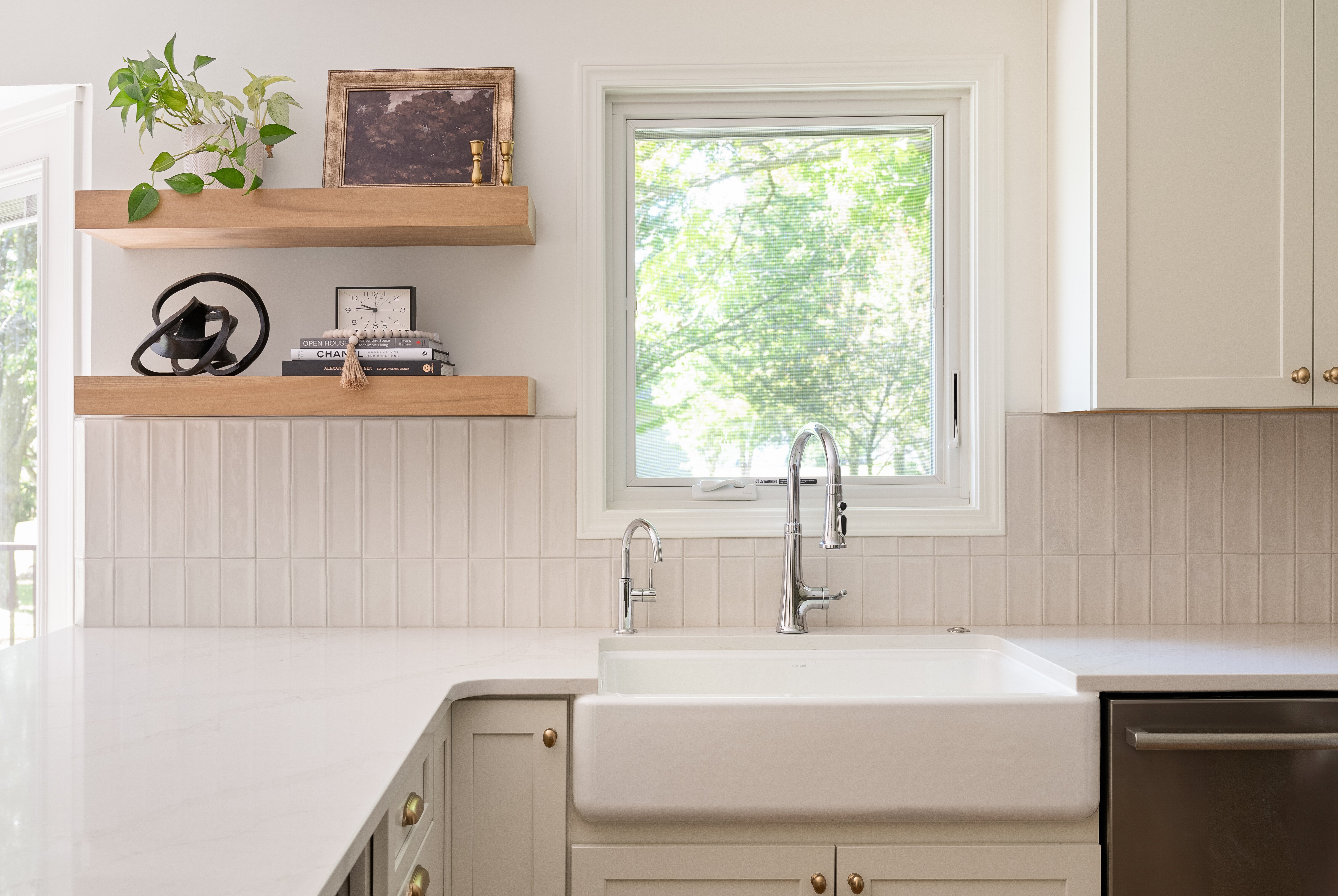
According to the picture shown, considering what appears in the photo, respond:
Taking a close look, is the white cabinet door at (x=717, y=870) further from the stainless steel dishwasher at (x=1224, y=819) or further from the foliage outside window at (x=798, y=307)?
the foliage outside window at (x=798, y=307)

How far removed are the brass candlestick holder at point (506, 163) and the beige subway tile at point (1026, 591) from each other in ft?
4.57

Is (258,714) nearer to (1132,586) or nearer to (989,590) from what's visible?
(989,590)

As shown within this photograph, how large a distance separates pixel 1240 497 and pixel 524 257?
5.66ft

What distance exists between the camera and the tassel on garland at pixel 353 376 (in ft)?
6.02

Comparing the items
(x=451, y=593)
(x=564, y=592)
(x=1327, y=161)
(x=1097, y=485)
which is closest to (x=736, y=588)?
(x=564, y=592)

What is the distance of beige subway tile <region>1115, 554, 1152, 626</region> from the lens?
2084 mm

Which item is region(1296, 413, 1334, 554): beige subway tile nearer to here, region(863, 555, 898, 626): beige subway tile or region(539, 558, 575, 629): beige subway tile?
region(863, 555, 898, 626): beige subway tile

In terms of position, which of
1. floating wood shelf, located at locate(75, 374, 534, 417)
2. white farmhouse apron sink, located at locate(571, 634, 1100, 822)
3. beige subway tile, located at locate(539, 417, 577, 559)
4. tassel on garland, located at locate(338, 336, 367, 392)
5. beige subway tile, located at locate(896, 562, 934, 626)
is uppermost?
tassel on garland, located at locate(338, 336, 367, 392)

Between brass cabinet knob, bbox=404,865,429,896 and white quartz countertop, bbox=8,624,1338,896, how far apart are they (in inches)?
8.3

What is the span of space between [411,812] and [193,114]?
1.54m

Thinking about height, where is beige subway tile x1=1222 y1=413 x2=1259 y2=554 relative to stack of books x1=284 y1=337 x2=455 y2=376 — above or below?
below

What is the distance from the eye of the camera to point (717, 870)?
154cm

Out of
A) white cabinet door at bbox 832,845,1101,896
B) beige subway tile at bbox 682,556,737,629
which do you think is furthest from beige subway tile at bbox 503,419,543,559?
white cabinet door at bbox 832,845,1101,896

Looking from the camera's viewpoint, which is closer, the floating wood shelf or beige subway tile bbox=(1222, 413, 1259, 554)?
the floating wood shelf
